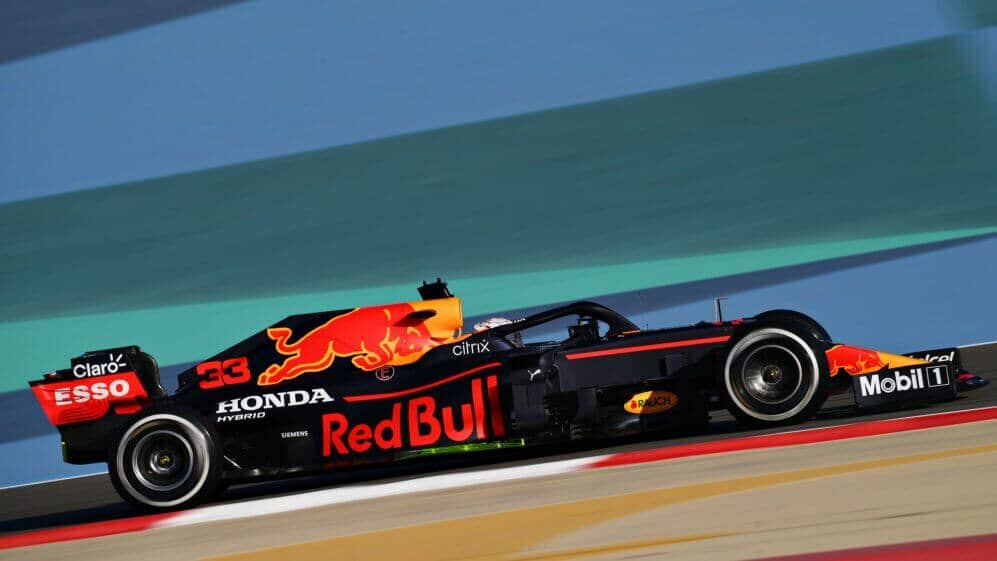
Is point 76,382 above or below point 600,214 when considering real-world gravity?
below

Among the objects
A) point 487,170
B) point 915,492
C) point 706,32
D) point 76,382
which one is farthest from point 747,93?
point 915,492

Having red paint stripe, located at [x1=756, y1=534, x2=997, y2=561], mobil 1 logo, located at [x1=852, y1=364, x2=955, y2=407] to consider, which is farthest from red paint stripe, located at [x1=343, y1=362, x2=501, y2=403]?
red paint stripe, located at [x1=756, y1=534, x2=997, y2=561]

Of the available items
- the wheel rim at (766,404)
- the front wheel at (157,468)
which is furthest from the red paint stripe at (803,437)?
the front wheel at (157,468)

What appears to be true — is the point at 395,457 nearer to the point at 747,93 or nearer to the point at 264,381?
the point at 264,381

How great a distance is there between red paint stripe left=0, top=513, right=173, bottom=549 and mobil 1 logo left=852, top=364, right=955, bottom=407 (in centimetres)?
406

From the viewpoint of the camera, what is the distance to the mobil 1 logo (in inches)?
272

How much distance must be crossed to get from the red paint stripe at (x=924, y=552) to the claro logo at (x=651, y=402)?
11.2 feet

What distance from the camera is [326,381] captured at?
731 centimetres

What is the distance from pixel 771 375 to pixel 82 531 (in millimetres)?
3946

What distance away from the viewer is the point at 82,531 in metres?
6.62

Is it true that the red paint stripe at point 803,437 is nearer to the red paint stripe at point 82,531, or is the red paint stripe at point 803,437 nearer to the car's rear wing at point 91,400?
the red paint stripe at point 82,531

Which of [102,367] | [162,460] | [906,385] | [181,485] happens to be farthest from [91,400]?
[906,385]

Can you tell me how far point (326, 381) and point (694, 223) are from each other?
290 inches

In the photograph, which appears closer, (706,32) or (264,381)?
(264,381)
